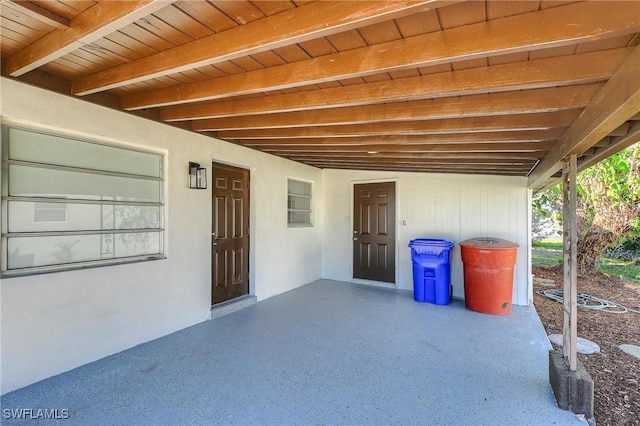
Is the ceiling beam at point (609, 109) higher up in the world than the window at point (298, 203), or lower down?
higher up

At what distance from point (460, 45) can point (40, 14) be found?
7.17 ft

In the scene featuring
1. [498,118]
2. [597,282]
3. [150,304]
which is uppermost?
[498,118]

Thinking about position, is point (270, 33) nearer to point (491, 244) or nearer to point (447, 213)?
point (491, 244)

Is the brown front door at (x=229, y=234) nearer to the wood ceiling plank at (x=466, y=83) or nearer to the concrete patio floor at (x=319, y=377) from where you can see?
the concrete patio floor at (x=319, y=377)

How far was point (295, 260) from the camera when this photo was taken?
19.7ft

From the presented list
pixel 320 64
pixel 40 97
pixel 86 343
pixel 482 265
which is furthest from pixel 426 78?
pixel 86 343

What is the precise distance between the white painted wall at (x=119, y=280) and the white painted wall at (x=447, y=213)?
1883 millimetres

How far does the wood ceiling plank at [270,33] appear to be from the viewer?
1.39 meters

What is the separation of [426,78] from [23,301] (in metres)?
3.45

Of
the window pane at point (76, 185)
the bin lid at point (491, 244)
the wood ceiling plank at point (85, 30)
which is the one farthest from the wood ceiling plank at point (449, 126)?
the bin lid at point (491, 244)

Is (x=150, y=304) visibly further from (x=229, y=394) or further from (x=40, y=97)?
(x=40, y=97)

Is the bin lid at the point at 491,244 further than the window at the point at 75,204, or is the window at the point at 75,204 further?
the bin lid at the point at 491,244

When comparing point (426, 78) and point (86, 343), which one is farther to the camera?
point (86, 343)

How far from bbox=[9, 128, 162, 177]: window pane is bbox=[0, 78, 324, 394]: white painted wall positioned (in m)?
0.09
